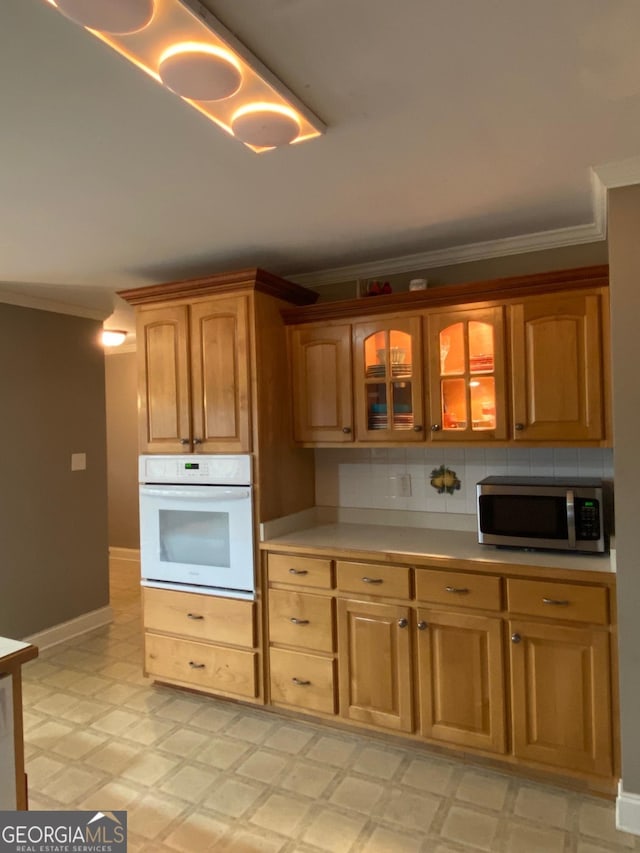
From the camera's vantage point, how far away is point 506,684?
227 cm

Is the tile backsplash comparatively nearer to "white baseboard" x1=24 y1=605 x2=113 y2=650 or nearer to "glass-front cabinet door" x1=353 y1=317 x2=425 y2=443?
"glass-front cabinet door" x1=353 y1=317 x2=425 y2=443

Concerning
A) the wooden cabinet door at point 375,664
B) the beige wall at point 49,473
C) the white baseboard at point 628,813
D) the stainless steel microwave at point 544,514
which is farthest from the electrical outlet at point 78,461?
the white baseboard at point 628,813

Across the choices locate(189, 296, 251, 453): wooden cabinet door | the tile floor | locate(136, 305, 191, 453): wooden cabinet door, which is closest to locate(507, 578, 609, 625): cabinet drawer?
the tile floor

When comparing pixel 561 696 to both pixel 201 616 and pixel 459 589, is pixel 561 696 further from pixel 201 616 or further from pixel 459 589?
pixel 201 616

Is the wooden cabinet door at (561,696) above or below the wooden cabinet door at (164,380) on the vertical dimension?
below

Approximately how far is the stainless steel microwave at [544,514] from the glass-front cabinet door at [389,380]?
0.48 m

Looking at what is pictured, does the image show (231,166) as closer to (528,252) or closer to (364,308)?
(364,308)

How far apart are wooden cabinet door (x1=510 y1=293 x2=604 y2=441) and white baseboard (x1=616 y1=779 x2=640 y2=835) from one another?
4.37 ft

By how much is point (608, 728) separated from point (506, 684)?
0.38 meters

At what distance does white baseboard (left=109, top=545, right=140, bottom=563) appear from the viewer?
5.93 m

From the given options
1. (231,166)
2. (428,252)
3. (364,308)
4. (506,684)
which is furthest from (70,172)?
(506,684)

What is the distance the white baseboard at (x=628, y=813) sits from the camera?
6.42ft

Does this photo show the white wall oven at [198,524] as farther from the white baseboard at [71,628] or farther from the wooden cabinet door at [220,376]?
the white baseboard at [71,628]

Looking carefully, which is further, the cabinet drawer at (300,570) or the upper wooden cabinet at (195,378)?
the upper wooden cabinet at (195,378)
